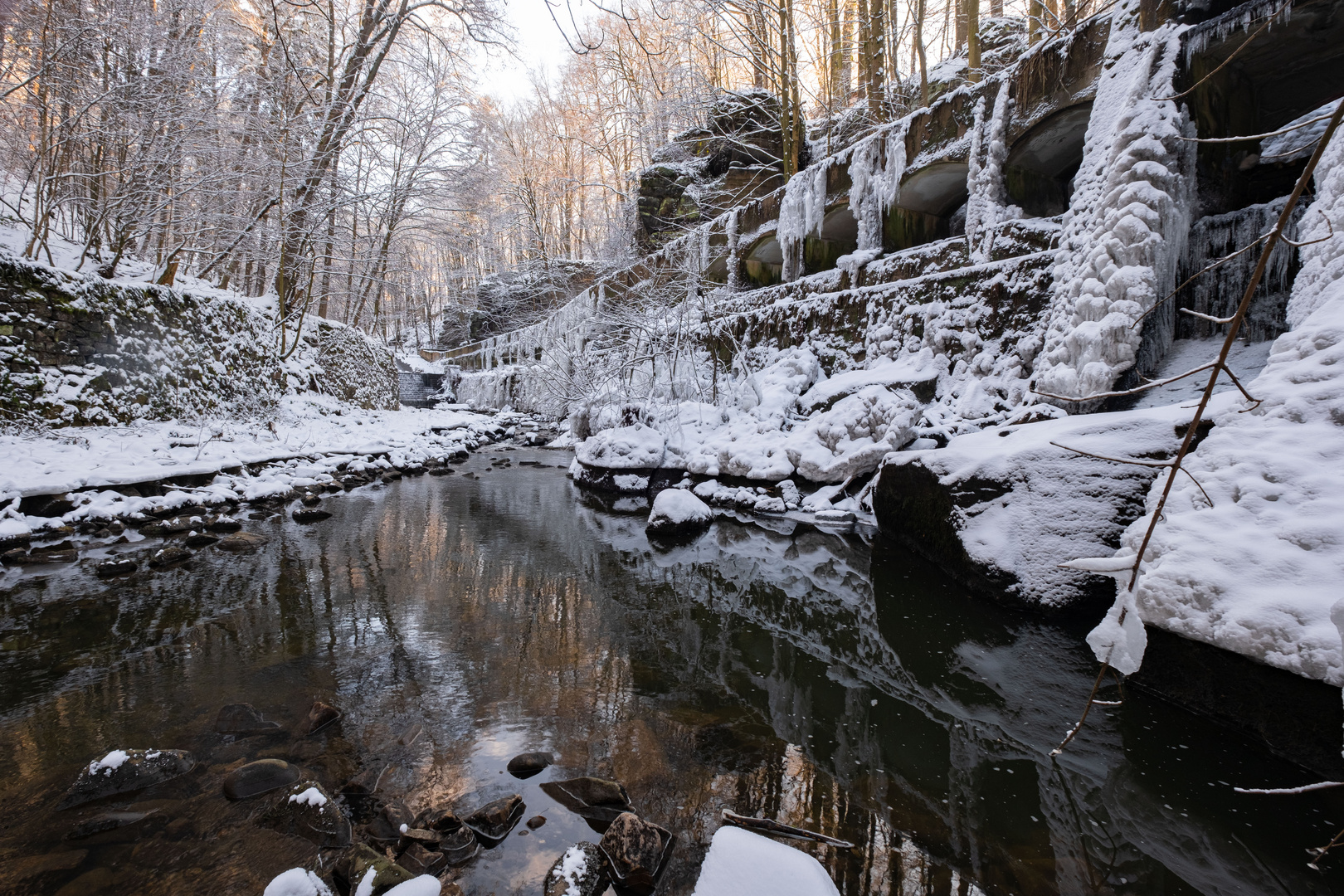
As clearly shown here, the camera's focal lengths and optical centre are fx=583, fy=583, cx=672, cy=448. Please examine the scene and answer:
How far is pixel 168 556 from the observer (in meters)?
5.41

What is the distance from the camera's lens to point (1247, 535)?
2727 mm

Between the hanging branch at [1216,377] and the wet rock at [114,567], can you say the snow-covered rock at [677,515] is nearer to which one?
the wet rock at [114,567]

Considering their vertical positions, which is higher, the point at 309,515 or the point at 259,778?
the point at 309,515

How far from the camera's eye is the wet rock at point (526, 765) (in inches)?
106

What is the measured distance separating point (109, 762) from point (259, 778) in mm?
635

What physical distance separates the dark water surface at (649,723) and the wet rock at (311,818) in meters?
0.07

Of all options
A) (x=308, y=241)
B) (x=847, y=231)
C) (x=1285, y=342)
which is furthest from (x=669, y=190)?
(x=1285, y=342)

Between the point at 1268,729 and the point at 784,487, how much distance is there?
16.9 feet

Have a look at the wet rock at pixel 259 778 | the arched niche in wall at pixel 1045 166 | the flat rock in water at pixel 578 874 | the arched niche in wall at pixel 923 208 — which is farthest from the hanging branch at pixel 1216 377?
the arched niche in wall at pixel 923 208

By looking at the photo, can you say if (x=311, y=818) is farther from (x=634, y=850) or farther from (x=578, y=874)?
(x=634, y=850)

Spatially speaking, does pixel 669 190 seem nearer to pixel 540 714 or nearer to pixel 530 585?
pixel 530 585

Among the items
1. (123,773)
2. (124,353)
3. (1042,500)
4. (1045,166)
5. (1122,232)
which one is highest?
(1045,166)

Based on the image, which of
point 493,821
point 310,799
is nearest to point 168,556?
point 310,799

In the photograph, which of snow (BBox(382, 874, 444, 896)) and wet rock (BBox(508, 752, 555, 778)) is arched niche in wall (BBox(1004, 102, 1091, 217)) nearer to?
wet rock (BBox(508, 752, 555, 778))
